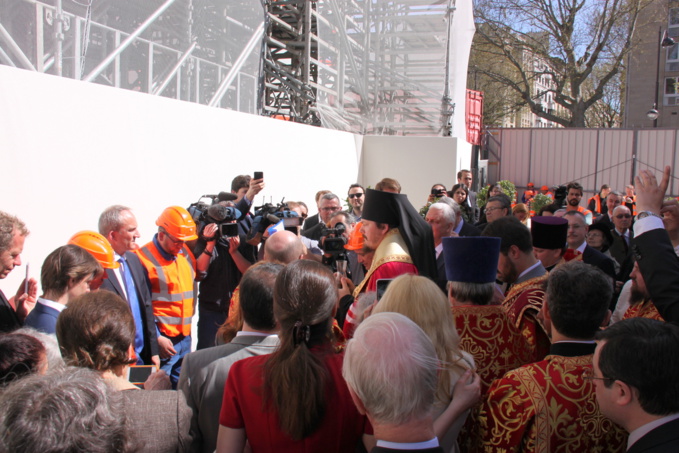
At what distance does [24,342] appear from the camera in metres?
1.74

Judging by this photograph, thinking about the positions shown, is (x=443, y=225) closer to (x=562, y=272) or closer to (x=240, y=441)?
(x=562, y=272)

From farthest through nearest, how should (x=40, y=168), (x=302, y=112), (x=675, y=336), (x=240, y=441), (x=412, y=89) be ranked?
1. (x=412, y=89)
2. (x=302, y=112)
3. (x=40, y=168)
4. (x=240, y=441)
5. (x=675, y=336)

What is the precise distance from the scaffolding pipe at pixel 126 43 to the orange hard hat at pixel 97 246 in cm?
198

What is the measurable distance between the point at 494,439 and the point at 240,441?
33.1 inches

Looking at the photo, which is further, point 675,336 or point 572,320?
point 572,320

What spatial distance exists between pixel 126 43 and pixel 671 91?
32853mm

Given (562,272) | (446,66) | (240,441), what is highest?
(446,66)

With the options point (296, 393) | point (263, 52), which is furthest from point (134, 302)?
point (263, 52)

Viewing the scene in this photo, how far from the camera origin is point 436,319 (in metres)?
1.87

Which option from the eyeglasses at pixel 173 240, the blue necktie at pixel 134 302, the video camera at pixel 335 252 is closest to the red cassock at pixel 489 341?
the video camera at pixel 335 252

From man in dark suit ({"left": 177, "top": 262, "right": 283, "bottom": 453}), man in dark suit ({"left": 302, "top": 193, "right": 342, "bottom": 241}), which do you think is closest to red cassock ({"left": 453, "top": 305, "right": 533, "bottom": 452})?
man in dark suit ({"left": 177, "top": 262, "right": 283, "bottom": 453})

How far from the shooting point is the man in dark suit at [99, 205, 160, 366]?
3.47 m

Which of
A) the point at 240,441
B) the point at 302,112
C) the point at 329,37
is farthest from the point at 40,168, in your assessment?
the point at 329,37

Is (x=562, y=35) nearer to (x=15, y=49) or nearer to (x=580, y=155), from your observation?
(x=580, y=155)
